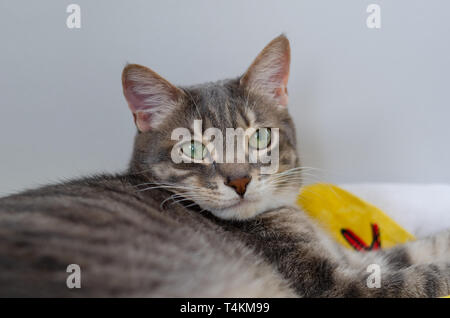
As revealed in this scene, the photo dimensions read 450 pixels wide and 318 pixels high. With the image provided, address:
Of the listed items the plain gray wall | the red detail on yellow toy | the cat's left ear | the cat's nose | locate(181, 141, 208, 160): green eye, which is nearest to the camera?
the cat's nose

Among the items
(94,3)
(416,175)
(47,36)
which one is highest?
(94,3)

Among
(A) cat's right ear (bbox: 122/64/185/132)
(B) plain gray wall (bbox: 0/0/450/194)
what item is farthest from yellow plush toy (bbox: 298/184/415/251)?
(A) cat's right ear (bbox: 122/64/185/132)

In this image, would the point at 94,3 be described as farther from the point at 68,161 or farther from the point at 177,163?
the point at 177,163

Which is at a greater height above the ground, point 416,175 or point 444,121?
point 444,121

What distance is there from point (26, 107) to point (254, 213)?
1356mm

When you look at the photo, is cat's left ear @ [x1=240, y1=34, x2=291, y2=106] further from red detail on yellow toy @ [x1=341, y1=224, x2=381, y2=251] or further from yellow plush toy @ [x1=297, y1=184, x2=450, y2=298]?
red detail on yellow toy @ [x1=341, y1=224, x2=381, y2=251]

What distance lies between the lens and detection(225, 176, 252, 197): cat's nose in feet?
4.11

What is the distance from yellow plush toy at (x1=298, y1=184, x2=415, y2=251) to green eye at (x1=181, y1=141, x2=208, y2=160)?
0.70 meters

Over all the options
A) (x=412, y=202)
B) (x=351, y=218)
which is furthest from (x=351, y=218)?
(x=412, y=202)

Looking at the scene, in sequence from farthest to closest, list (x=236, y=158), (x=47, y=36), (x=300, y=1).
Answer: (x=300, y=1), (x=47, y=36), (x=236, y=158)

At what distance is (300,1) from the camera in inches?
81.7

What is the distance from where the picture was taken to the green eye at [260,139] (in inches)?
54.6

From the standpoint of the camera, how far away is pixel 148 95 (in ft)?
4.79
